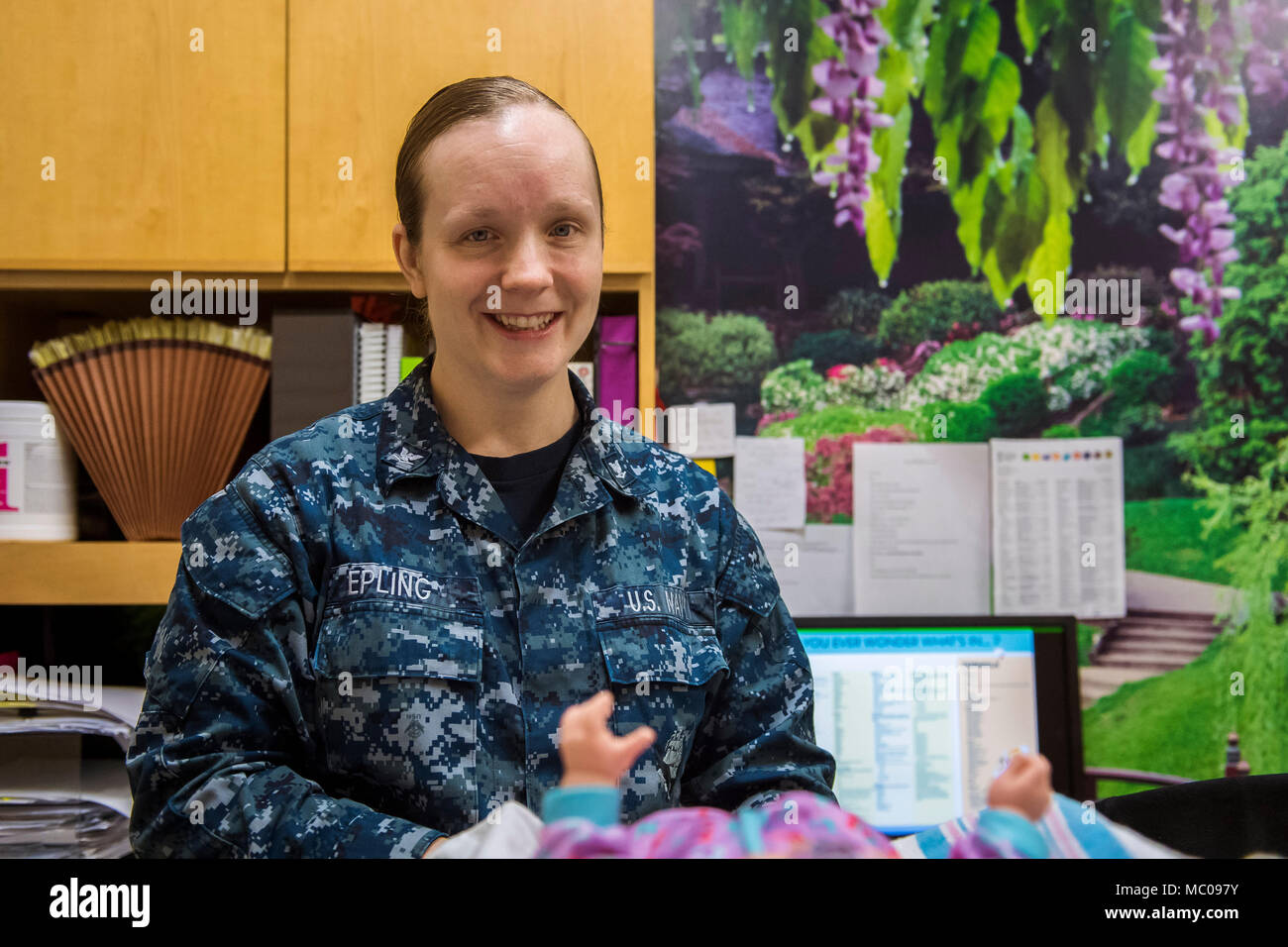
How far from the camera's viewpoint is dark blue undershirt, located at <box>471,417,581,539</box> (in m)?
0.90

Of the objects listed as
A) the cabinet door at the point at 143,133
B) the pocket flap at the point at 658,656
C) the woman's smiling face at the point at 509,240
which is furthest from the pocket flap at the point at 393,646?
the cabinet door at the point at 143,133

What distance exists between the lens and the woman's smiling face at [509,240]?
82 centimetres

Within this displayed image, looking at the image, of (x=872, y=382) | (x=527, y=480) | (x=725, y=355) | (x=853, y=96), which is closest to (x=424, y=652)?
(x=527, y=480)

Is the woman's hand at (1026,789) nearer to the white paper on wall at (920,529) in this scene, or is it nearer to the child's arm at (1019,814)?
the child's arm at (1019,814)

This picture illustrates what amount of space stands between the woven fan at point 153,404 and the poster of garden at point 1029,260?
2.40ft

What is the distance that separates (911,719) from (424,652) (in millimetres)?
973

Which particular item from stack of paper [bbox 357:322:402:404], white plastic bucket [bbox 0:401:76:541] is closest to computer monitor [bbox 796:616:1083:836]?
stack of paper [bbox 357:322:402:404]

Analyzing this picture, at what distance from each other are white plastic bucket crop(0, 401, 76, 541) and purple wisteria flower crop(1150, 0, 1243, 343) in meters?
1.89

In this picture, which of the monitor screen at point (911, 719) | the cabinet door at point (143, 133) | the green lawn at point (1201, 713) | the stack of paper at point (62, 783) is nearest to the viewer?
the stack of paper at point (62, 783)

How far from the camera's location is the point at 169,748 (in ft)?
2.41

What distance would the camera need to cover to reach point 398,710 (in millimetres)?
794

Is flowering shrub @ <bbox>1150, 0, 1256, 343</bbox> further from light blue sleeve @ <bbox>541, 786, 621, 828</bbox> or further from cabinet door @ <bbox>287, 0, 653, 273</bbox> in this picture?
light blue sleeve @ <bbox>541, 786, 621, 828</bbox>

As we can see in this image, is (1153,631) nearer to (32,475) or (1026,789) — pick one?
(1026,789)
